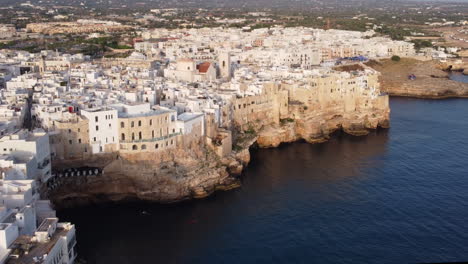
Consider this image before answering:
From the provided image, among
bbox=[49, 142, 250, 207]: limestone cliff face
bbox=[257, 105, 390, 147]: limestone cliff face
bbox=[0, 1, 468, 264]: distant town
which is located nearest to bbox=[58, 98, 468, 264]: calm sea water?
bbox=[49, 142, 250, 207]: limestone cliff face

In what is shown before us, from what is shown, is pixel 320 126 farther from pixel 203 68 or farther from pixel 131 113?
pixel 131 113

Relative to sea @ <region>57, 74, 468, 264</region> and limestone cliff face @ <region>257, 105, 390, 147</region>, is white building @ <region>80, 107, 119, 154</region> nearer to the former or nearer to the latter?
sea @ <region>57, 74, 468, 264</region>

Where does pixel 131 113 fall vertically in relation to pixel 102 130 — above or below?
above

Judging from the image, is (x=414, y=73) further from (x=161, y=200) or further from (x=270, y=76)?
(x=161, y=200)

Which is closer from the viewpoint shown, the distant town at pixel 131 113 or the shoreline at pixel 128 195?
the distant town at pixel 131 113

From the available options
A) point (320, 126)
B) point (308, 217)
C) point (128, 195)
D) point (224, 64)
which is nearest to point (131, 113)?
point (128, 195)

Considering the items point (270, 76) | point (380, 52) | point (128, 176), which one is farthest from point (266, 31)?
point (128, 176)

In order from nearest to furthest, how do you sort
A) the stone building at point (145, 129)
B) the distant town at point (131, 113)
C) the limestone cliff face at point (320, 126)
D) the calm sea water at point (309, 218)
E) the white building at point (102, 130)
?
1. the distant town at point (131, 113)
2. the calm sea water at point (309, 218)
3. the white building at point (102, 130)
4. the stone building at point (145, 129)
5. the limestone cliff face at point (320, 126)

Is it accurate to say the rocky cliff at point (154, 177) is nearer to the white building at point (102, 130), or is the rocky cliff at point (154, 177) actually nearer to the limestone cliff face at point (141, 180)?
the limestone cliff face at point (141, 180)

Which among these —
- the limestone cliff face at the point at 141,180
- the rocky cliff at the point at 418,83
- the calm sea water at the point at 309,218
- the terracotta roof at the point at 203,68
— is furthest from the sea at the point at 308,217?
the rocky cliff at the point at 418,83
